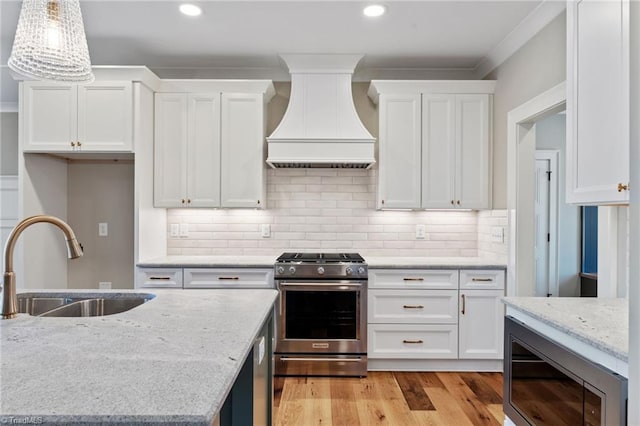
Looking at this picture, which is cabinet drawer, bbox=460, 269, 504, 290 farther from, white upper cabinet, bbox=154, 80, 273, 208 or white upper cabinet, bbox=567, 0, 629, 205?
white upper cabinet, bbox=154, 80, 273, 208

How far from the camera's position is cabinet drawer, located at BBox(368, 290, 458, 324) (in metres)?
3.10

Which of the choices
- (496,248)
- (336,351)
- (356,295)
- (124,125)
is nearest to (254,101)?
(124,125)

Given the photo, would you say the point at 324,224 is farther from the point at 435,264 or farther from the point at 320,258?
the point at 435,264

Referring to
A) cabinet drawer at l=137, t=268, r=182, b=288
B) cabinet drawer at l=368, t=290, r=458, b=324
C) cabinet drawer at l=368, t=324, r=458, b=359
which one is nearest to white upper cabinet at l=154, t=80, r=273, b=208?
cabinet drawer at l=137, t=268, r=182, b=288

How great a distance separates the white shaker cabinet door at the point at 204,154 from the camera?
3.35m

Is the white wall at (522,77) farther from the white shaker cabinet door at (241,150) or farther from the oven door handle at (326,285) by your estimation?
the white shaker cabinet door at (241,150)

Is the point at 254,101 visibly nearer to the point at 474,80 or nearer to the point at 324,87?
the point at 324,87

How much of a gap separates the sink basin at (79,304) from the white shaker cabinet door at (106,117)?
5.28ft

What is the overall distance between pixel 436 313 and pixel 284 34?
2451 mm

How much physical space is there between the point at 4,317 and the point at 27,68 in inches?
41.1

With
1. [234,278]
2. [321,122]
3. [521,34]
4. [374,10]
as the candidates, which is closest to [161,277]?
[234,278]

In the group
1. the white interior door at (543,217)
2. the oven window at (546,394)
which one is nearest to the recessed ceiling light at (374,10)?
the oven window at (546,394)

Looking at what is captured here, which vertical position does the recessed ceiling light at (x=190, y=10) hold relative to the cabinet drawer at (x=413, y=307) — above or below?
above

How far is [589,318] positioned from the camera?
1.57 meters
